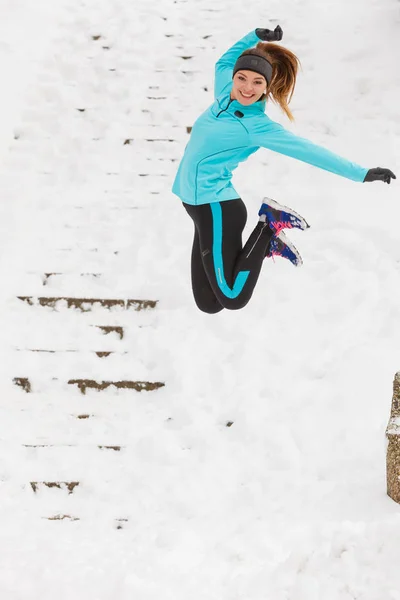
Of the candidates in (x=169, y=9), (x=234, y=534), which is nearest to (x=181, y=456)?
(x=234, y=534)

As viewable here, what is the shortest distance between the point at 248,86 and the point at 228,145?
0.27 metres

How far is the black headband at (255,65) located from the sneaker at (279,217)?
644 millimetres

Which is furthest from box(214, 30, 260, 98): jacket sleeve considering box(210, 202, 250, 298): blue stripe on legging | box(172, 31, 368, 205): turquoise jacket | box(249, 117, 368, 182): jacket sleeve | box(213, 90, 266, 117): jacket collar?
box(210, 202, 250, 298): blue stripe on legging

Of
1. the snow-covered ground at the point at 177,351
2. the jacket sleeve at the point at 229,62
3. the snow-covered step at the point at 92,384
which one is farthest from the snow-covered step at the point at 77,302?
the jacket sleeve at the point at 229,62

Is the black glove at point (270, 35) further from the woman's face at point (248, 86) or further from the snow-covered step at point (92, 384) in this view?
the snow-covered step at point (92, 384)

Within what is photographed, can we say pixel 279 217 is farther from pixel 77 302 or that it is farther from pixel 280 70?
pixel 77 302

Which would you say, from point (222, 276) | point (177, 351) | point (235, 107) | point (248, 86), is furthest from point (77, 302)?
point (248, 86)

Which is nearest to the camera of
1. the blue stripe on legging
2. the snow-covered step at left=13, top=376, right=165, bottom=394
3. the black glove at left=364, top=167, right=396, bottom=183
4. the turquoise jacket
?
the black glove at left=364, top=167, right=396, bottom=183

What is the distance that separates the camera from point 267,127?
2896 mm

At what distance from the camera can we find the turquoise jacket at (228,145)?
2742 mm

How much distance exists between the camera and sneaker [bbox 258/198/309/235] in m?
3.29

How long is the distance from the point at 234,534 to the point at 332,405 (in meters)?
0.95

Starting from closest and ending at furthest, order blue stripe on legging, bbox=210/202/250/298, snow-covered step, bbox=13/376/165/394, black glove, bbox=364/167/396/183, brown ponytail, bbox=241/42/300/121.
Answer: black glove, bbox=364/167/396/183 → brown ponytail, bbox=241/42/300/121 → blue stripe on legging, bbox=210/202/250/298 → snow-covered step, bbox=13/376/165/394

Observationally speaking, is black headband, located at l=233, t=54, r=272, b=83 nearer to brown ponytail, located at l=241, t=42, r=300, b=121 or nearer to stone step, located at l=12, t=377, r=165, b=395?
brown ponytail, located at l=241, t=42, r=300, b=121
